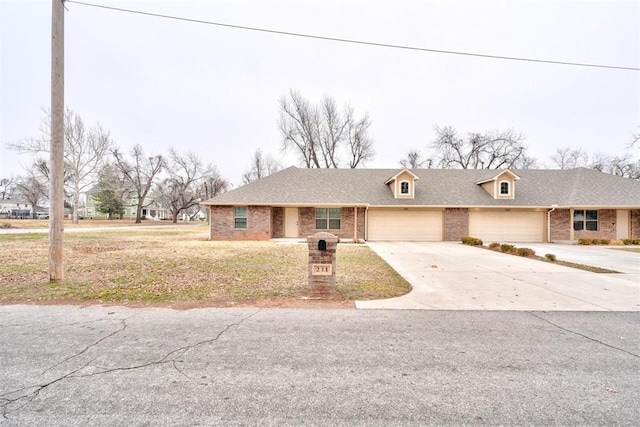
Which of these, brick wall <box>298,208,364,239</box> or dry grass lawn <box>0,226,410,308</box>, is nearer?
dry grass lawn <box>0,226,410,308</box>

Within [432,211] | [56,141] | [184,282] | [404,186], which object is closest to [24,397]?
[184,282]

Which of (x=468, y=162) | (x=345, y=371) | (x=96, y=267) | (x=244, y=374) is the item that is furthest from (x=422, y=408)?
(x=468, y=162)

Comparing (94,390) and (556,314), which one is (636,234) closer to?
(556,314)

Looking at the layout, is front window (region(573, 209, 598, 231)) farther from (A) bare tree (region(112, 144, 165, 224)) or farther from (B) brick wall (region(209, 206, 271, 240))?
(A) bare tree (region(112, 144, 165, 224))

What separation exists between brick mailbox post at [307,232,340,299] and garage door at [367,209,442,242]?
13677 millimetres

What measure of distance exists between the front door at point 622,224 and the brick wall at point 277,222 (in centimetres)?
2189

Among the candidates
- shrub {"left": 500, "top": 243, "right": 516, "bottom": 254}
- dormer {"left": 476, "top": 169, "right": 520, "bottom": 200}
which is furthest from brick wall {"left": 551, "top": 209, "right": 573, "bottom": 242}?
shrub {"left": 500, "top": 243, "right": 516, "bottom": 254}

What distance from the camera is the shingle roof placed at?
59.6 ft

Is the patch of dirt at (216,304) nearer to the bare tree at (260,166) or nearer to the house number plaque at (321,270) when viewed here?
the house number plaque at (321,270)

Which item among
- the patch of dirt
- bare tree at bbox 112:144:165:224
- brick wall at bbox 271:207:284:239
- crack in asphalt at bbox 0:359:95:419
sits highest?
bare tree at bbox 112:144:165:224

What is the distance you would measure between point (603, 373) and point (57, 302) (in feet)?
26.2

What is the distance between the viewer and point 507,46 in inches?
364

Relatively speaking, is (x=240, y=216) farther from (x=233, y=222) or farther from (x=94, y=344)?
(x=94, y=344)

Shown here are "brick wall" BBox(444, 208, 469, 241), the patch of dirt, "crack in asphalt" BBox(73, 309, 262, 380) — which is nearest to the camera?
"crack in asphalt" BBox(73, 309, 262, 380)
